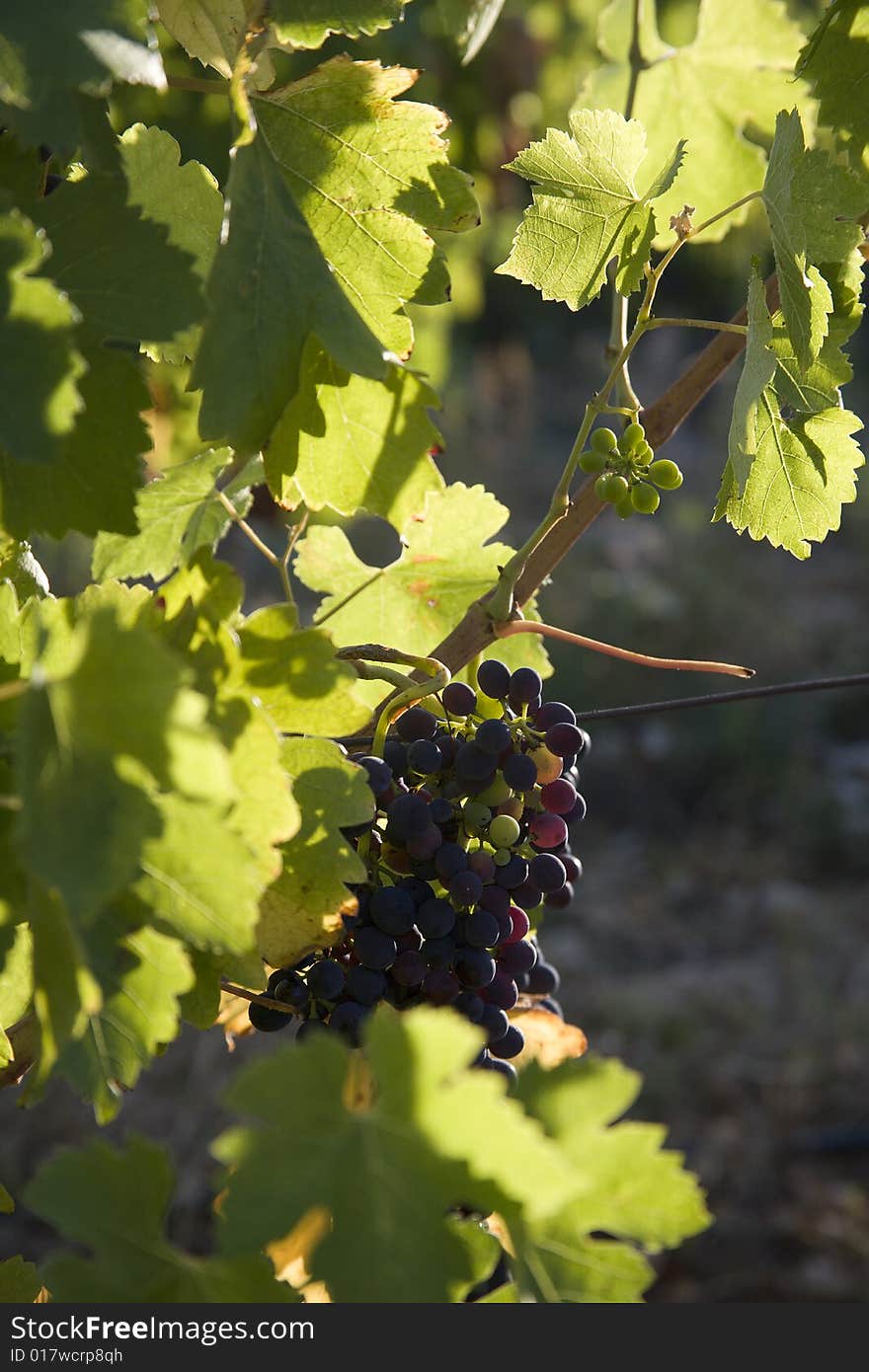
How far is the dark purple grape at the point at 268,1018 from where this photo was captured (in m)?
0.88

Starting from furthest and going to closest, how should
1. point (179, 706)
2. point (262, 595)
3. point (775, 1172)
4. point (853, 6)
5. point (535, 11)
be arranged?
point (262, 595)
point (535, 11)
point (775, 1172)
point (853, 6)
point (179, 706)

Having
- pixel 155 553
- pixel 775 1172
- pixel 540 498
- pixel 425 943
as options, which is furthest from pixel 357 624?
pixel 540 498

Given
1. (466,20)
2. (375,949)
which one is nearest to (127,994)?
(375,949)

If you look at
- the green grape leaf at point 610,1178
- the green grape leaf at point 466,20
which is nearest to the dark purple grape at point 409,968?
the green grape leaf at point 610,1178

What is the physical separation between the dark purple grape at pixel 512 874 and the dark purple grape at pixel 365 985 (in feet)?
0.36

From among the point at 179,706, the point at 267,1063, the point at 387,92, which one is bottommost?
the point at 267,1063

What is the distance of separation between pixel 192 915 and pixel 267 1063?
0.28 ft

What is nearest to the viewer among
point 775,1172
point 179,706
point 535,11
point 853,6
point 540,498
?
point 179,706

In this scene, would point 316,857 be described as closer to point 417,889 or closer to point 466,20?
point 417,889

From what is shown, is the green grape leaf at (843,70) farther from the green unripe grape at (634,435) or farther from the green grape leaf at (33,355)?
the green grape leaf at (33,355)

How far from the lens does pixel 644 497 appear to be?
901mm

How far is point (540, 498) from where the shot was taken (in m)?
6.92

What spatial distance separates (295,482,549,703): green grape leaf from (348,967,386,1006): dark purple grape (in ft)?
0.84

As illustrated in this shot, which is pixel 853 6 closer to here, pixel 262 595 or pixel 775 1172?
pixel 775 1172
